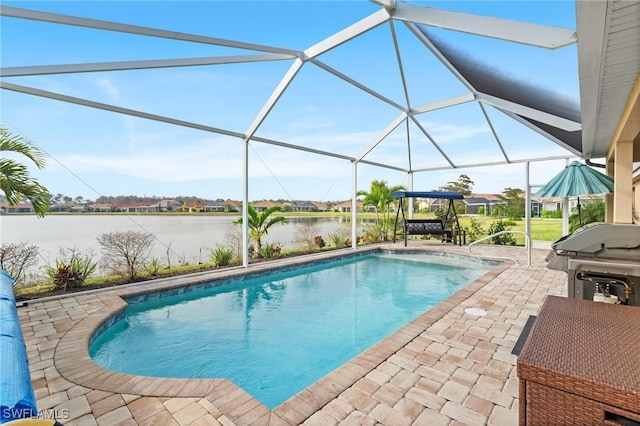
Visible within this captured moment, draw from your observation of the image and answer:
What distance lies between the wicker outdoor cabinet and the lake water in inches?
308

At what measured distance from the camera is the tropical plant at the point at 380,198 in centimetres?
1408

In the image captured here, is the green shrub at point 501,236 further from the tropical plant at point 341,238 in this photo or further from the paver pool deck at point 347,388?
the paver pool deck at point 347,388

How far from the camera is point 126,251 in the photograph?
704 centimetres

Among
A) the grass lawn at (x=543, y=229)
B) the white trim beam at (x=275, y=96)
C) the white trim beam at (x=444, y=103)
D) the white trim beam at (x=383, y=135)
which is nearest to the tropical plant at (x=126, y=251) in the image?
the white trim beam at (x=275, y=96)

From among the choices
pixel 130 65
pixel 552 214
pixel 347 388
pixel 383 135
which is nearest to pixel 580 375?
pixel 347 388

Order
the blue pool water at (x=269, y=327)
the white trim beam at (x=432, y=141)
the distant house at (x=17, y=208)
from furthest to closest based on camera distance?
the white trim beam at (x=432, y=141), the distant house at (x=17, y=208), the blue pool water at (x=269, y=327)

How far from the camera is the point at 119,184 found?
22.8 ft

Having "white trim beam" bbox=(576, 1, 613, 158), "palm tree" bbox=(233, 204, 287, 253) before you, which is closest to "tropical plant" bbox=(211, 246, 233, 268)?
"palm tree" bbox=(233, 204, 287, 253)

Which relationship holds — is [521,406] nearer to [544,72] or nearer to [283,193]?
[544,72]

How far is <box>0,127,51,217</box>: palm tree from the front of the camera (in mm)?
4734

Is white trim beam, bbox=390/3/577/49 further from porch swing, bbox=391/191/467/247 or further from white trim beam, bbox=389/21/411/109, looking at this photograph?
porch swing, bbox=391/191/467/247

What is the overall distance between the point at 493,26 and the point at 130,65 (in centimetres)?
548

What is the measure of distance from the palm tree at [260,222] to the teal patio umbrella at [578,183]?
7.81 metres


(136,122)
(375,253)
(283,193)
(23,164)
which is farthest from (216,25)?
(375,253)
